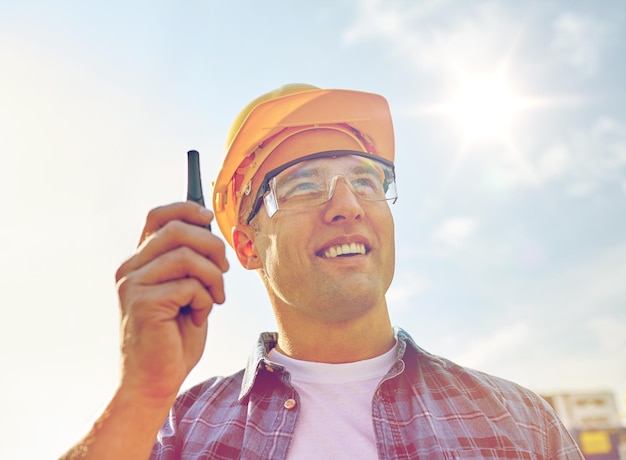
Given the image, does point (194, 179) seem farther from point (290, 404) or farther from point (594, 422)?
point (594, 422)

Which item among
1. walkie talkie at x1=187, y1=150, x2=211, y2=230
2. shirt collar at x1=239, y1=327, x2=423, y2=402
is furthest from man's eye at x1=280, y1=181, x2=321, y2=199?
walkie talkie at x1=187, y1=150, x2=211, y2=230

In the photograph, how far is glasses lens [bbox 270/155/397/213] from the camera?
3.50 meters

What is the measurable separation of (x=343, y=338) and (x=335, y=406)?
47 cm

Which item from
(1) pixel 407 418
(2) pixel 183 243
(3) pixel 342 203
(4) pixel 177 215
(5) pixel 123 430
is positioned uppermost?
(3) pixel 342 203

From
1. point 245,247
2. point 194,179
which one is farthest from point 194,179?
point 245,247

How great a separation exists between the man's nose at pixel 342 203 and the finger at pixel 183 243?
5.09 ft

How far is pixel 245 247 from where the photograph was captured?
3.98m

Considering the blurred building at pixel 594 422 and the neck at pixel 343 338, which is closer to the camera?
the neck at pixel 343 338

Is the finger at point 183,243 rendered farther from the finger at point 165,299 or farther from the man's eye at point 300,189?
the man's eye at point 300,189

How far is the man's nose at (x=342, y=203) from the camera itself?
131 inches

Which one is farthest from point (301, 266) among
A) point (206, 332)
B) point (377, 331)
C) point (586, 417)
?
point (586, 417)

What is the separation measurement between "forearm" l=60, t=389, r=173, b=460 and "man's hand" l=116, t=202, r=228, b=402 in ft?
0.15

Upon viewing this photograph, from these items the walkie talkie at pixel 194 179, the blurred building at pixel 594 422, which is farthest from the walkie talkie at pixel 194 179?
the blurred building at pixel 594 422

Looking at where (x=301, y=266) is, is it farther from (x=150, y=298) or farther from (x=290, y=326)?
(x=150, y=298)
